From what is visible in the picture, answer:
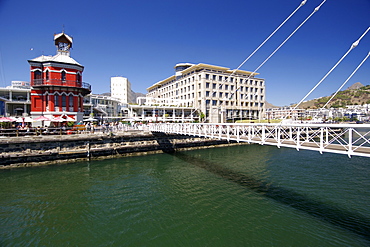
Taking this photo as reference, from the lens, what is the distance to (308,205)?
12.0 meters

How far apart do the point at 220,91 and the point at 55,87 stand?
143 feet

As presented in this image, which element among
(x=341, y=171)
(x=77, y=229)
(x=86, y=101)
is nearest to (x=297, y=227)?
(x=77, y=229)

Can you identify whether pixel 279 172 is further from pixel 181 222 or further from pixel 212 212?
pixel 181 222

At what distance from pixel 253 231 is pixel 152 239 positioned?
497 centimetres

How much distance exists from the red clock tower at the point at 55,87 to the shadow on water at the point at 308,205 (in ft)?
84.6

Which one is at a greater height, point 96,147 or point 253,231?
point 96,147

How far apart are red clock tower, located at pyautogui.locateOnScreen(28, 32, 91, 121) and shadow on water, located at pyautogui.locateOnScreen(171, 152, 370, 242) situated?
1016 inches

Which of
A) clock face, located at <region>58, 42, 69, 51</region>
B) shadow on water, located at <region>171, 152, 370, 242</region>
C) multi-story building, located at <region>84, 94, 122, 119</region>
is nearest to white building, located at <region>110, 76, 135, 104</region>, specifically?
multi-story building, located at <region>84, 94, 122, 119</region>

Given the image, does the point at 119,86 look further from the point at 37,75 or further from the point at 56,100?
the point at 56,100

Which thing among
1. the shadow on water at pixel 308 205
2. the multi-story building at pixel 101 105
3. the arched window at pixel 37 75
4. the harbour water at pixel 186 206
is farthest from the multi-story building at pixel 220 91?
the harbour water at pixel 186 206

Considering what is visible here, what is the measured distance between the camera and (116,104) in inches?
2625

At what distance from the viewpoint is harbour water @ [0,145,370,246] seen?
30.4 feet

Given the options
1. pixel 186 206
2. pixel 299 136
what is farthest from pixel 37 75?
pixel 299 136

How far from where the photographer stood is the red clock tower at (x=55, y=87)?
29359mm
